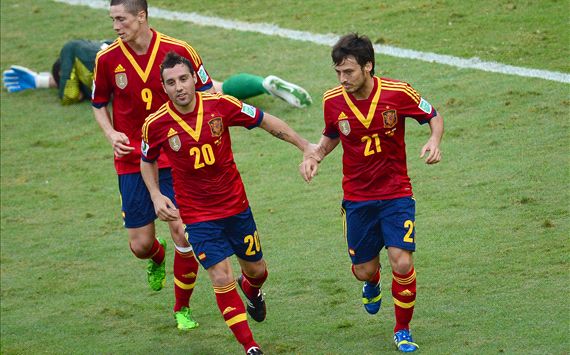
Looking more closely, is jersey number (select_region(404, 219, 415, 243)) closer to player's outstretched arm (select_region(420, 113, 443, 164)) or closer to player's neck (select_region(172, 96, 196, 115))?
player's outstretched arm (select_region(420, 113, 443, 164))

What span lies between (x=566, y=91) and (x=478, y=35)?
2561mm

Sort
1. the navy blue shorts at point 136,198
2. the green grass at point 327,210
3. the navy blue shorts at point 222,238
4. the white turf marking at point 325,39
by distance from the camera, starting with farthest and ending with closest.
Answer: the white turf marking at point 325,39
the navy blue shorts at point 136,198
the green grass at point 327,210
the navy blue shorts at point 222,238

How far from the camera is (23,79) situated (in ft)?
57.4

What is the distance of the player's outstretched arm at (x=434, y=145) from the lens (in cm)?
773

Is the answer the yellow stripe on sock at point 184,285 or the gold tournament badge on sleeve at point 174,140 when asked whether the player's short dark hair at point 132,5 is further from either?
the yellow stripe on sock at point 184,285

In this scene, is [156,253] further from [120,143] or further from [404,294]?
[404,294]

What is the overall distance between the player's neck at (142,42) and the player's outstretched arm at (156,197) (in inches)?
42.6

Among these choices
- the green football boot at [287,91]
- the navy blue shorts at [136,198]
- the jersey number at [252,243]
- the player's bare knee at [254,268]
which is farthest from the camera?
the green football boot at [287,91]

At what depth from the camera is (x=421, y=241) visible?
10.5 meters

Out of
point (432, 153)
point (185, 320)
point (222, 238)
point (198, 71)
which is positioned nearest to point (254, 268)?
point (222, 238)

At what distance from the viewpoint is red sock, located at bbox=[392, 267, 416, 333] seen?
26.2ft

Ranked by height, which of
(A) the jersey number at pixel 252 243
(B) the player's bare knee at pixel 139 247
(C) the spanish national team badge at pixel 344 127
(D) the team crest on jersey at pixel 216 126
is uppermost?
Result: (C) the spanish national team badge at pixel 344 127

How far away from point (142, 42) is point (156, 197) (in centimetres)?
146

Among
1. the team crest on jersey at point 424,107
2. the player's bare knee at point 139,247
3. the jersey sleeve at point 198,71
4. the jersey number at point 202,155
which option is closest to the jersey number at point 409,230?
the team crest on jersey at point 424,107
